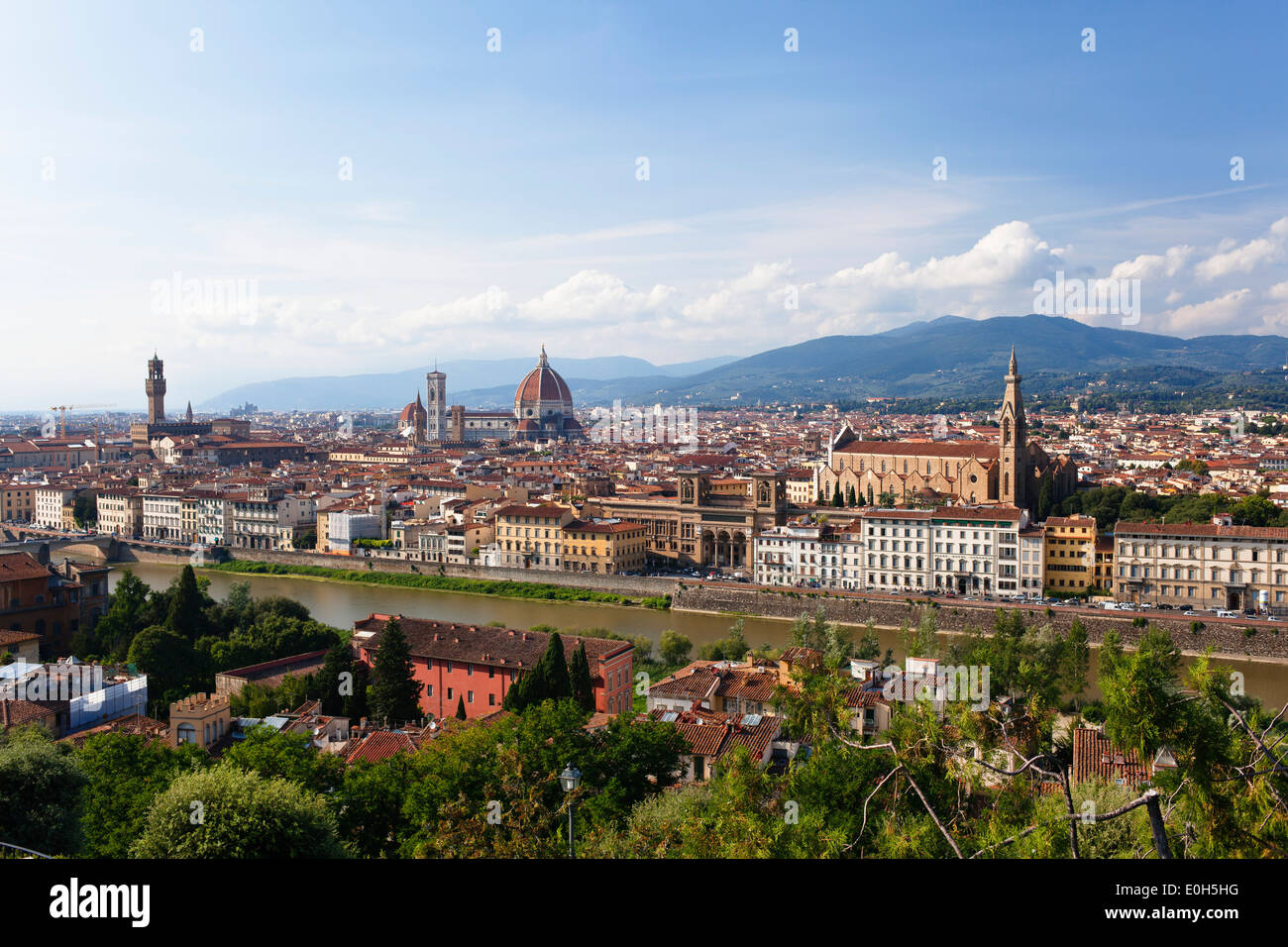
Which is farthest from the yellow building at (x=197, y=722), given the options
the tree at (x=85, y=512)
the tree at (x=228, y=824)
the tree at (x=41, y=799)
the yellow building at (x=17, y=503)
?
the yellow building at (x=17, y=503)

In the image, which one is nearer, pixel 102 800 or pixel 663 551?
pixel 102 800

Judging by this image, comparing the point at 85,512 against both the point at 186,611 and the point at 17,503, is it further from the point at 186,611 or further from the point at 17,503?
the point at 186,611

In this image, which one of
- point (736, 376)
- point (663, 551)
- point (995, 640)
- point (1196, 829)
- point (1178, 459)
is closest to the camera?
point (1196, 829)

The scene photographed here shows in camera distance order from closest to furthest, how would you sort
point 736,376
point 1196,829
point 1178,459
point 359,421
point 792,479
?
1. point 1196,829
2. point 792,479
3. point 1178,459
4. point 359,421
5. point 736,376

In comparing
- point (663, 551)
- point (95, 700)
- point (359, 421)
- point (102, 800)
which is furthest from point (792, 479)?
point (359, 421)
